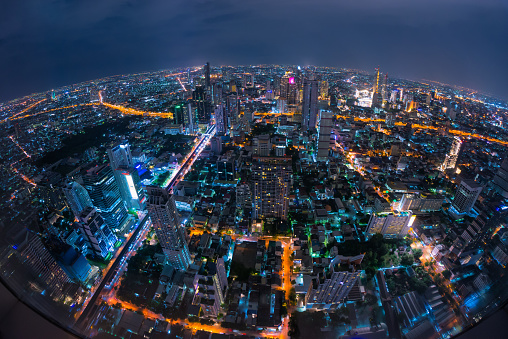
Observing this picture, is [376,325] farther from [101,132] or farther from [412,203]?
[101,132]

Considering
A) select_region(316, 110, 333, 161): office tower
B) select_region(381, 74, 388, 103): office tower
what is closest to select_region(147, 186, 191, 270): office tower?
select_region(316, 110, 333, 161): office tower

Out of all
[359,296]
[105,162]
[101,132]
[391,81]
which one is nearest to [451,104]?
[391,81]

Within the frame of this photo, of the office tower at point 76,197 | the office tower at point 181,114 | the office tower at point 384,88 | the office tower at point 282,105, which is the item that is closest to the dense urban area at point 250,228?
the office tower at point 76,197

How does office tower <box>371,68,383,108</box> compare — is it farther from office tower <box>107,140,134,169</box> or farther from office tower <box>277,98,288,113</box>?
office tower <box>107,140,134,169</box>

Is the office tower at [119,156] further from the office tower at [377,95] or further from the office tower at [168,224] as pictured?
the office tower at [377,95]

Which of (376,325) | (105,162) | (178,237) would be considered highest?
(105,162)

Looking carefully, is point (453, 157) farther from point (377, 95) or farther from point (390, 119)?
point (377, 95)

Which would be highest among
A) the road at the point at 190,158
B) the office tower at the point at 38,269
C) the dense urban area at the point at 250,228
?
the office tower at the point at 38,269
